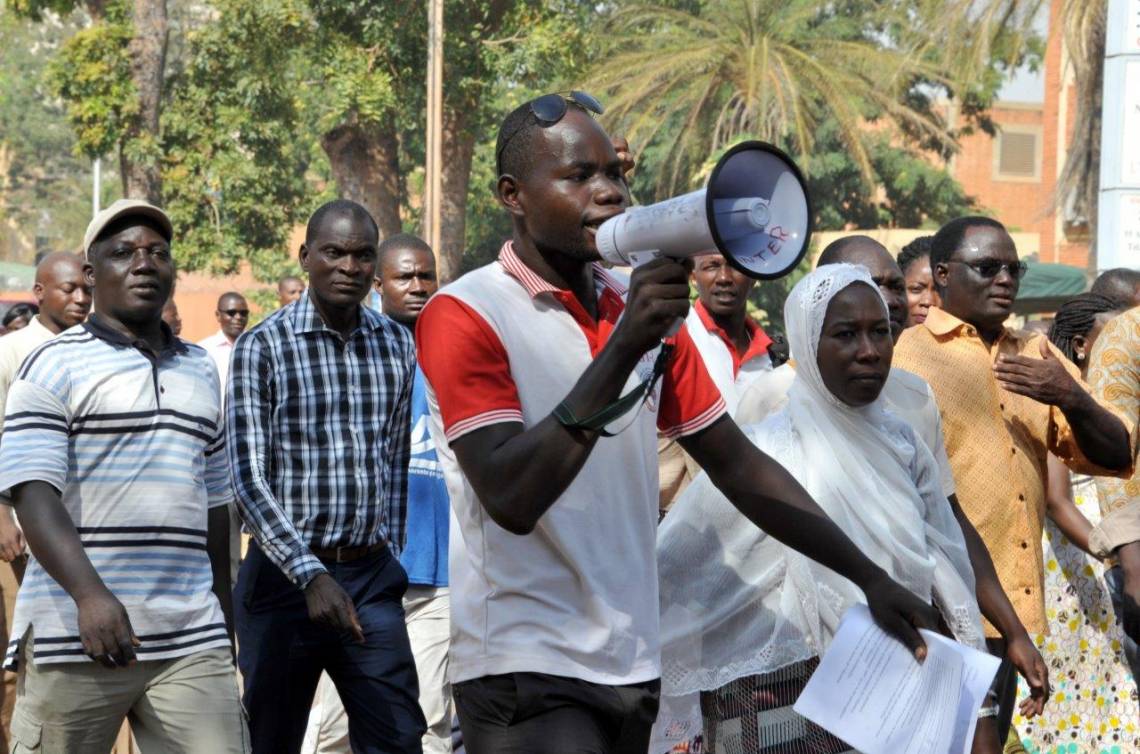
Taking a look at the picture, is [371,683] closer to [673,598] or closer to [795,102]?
[673,598]

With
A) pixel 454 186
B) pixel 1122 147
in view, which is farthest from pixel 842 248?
pixel 454 186

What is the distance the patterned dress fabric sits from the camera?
24.0ft

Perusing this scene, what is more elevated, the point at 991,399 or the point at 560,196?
the point at 560,196

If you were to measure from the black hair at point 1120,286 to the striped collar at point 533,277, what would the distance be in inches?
200

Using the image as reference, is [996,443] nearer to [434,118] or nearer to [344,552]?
[344,552]

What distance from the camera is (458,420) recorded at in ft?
10.3

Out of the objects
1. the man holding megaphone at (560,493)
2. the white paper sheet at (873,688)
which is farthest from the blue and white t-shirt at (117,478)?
the white paper sheet at (873,688)

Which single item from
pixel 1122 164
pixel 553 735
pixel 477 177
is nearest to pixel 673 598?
pixel 553 735

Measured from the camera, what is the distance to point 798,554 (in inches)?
179

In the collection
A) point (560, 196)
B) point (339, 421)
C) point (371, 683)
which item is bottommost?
point (371, 683)

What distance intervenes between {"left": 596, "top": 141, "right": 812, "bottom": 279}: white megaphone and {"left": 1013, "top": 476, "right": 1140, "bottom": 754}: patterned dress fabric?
485 cm

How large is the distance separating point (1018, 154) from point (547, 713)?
54.0 metres

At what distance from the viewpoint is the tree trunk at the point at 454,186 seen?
971 inches

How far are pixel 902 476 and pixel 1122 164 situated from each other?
771 centimetres
